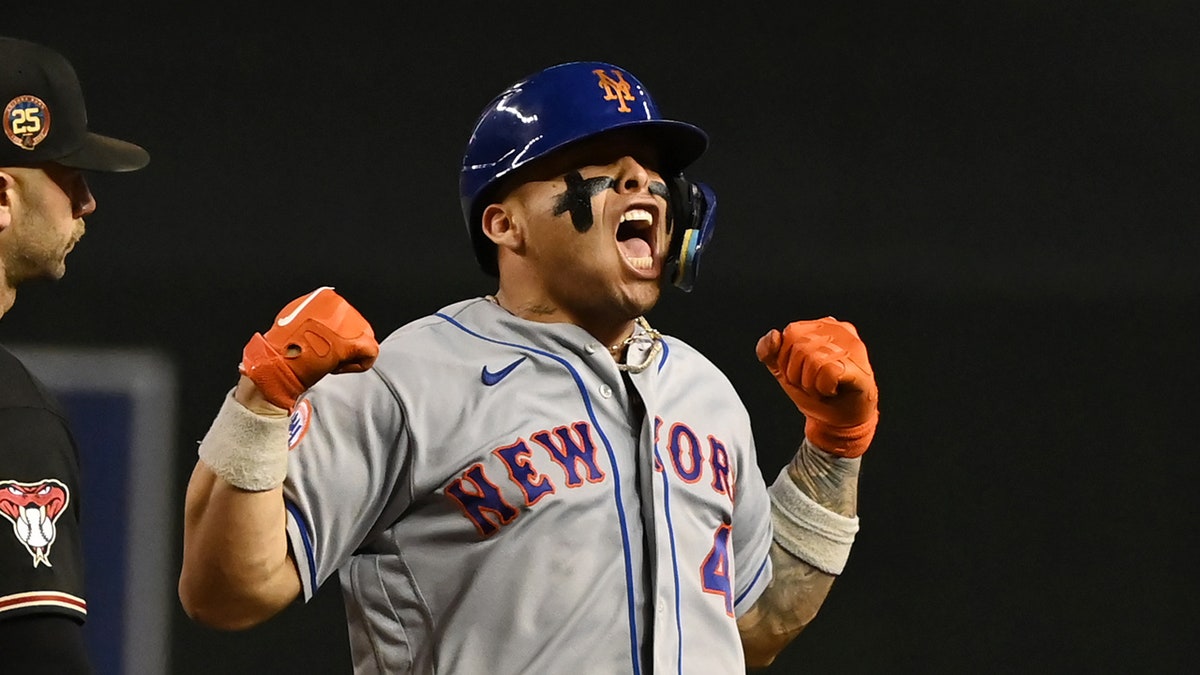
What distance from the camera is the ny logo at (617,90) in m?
1.71

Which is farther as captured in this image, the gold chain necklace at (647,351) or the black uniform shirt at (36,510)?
the gold chain necklace at (647,351)

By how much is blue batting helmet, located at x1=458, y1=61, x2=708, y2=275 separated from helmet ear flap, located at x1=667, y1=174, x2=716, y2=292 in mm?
52

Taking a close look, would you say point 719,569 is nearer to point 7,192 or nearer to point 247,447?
point 247,447

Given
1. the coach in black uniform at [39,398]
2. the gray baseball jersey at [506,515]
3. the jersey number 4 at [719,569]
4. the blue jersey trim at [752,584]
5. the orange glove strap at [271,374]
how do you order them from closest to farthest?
the coach in black uniform at [39,398], the orange glove strap at [271,374], the gray baseball jersey at [506,515], the jersey number 4 at [719,569], the blue jersey trim at [752,584]

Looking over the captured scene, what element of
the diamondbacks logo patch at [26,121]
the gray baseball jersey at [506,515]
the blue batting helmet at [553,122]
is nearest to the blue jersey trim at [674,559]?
the gray baseball jersey at [506,515]

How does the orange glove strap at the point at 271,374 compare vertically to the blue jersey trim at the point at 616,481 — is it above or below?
above

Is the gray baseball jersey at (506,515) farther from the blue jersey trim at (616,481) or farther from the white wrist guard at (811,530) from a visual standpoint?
the white wrist guard at (811,530)

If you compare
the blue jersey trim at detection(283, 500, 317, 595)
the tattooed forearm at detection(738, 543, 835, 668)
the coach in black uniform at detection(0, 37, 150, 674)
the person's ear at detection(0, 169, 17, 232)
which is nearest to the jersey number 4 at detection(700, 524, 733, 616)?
the tattooed forearm at detection(738, 543, 835, 668)

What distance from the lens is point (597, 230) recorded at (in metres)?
1.68

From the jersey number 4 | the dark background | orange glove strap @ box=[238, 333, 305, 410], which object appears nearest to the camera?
orange glove strap @ box=[238, 333, 305, 410]

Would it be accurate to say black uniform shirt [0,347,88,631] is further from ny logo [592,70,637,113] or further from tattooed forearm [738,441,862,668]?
tattooed forearm [738,441,862,668]

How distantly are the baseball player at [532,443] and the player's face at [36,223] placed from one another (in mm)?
210

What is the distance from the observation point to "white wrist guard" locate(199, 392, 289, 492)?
4.78 ft

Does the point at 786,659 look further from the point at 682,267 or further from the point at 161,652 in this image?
the point at 682,267
